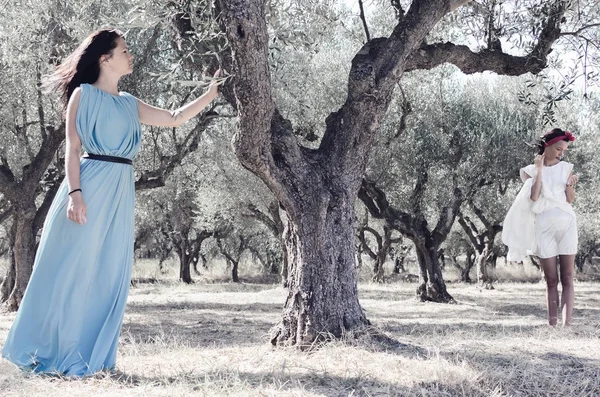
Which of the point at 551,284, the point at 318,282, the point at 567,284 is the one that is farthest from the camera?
the point at 551,284

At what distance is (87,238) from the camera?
4.43m

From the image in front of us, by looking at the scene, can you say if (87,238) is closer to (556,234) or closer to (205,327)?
(556,234)

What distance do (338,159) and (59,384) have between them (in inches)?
115

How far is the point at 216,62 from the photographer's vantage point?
16.9 ft

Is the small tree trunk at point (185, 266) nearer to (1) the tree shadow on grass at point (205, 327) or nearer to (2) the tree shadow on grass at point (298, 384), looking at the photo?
(1) the tree shadow on grass at point (205, 327)

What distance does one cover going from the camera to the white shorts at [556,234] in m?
6.53

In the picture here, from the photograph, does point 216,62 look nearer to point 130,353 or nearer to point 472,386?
point 130,353

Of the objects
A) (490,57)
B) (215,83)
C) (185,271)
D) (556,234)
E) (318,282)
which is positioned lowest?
(185,271)

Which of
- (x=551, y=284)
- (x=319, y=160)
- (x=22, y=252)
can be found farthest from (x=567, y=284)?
(x=22, y=252)

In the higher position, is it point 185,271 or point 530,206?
point 530,206

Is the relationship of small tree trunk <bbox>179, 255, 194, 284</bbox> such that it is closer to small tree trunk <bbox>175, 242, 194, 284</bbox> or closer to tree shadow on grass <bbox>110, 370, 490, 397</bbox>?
small tree trunk <bbox>175, 242, 194, 284</bbox>

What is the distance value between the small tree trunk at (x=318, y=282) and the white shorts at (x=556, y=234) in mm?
2417

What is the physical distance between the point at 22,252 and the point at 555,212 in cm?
1086

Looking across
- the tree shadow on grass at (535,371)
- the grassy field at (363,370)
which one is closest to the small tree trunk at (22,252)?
the grassy field at (363,370)
